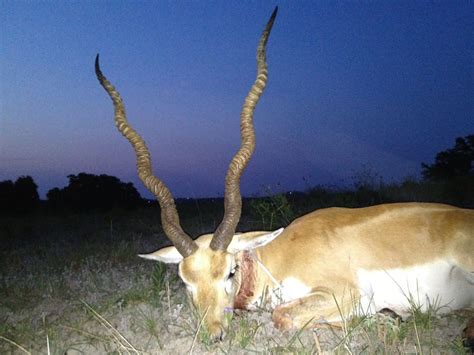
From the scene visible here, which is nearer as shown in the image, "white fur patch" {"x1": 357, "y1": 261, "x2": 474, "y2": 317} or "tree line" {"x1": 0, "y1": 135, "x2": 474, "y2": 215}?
"white fur patch" {"x1": 357, "y1": 261, "x2": 474, "y2": 317}

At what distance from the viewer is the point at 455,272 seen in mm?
4324

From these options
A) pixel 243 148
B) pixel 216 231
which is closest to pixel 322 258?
pixel 216 231

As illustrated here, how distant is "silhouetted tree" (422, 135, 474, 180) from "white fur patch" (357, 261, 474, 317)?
1883 centimetres

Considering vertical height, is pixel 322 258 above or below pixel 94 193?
below

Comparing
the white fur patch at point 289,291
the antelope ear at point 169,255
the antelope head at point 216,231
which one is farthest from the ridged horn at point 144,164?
the white fur patch at point 289,291

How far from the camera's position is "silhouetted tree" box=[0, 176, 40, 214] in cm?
2702

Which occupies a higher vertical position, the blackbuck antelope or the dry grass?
the blackbuck antelope

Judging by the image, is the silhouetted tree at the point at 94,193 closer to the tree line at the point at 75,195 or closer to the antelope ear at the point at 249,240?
the tree line at the point at 75,195

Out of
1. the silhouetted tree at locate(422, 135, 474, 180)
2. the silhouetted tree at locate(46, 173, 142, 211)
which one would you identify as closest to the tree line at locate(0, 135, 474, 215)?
the silhouetted tree at locate(46, 173, 142, 211)

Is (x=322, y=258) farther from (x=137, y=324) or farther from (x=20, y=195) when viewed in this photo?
(x=20, y=195)

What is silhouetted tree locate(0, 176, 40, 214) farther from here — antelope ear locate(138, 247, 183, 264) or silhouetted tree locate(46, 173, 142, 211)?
antelope ear locate(138, 247, 183, 264)

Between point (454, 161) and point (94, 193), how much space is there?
21.4m

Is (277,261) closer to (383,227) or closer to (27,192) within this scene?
(383,227)

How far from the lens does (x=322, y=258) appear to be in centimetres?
452
